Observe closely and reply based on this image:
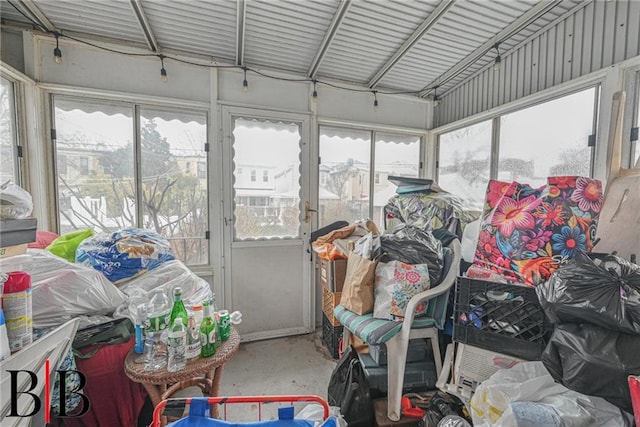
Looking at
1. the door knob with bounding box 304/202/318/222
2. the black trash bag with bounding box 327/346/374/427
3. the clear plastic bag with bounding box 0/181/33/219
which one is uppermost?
the clear plastic bag with bounding box 0/181/33/219

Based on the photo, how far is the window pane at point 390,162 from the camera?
313cm

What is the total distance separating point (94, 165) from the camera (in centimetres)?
225

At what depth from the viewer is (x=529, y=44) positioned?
2117mm

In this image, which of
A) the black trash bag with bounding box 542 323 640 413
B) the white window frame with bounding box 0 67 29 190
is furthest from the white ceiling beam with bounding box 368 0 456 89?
the white window frame with bounding box 0 67 29 190

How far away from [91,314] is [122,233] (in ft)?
1.75

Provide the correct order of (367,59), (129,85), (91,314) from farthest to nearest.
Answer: (367,59) < (129,85) < (91,314)

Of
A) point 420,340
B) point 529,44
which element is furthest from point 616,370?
point 529,44

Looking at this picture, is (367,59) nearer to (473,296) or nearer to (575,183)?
(575,183)

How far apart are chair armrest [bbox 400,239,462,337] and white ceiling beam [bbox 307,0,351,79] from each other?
1763 mm

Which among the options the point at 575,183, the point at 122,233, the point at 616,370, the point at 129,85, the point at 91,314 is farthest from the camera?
the point at 129,85

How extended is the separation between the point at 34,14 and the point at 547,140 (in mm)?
3845

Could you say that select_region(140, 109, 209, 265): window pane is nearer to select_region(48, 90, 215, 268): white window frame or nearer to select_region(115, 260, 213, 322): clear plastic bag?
select_region(48, 90, 215, 268): white window frame

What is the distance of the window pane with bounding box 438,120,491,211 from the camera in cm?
258

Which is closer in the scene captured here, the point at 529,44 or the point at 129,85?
the point at 529,44
